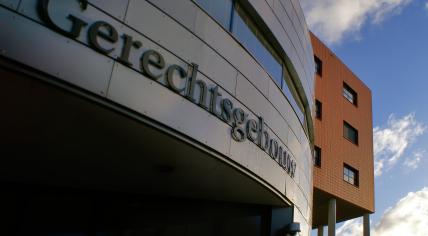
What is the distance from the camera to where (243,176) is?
326 inches

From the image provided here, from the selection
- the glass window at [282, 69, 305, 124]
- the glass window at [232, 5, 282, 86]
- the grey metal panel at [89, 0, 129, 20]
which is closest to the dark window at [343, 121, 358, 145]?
the glass window at [282, 69, 305, 124]

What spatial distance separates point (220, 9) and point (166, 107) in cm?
296

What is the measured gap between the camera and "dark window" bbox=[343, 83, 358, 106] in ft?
82.8

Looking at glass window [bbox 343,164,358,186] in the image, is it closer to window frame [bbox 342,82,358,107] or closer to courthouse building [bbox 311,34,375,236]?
courthouse building [bbox 311,34,375,236]

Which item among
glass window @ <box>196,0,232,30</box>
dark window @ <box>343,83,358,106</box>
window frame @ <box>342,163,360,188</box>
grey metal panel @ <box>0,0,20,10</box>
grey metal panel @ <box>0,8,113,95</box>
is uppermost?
dark window @ <box>343,83,358,106</box>

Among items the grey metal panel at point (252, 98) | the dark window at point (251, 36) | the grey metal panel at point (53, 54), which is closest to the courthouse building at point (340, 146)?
the dark window at point (251, 36)

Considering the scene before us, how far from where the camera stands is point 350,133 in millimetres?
24328

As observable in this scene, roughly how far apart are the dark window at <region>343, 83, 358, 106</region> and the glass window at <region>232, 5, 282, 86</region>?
15238 mm

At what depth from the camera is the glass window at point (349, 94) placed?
25.2 meters

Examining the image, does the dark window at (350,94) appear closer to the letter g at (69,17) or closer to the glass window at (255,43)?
the glass window at (255,43)

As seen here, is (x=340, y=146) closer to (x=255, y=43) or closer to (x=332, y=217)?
(x=332, y=217)

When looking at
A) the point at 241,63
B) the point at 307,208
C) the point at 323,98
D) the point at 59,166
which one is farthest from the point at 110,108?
the point at 323,98

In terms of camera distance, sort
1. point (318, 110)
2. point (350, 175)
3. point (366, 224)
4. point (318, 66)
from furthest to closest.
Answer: point (366, 224) < point (318, 66) < point (350, 175) < point (318, 110)

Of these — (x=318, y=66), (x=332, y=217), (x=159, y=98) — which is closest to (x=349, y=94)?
(x=318, y=66)
